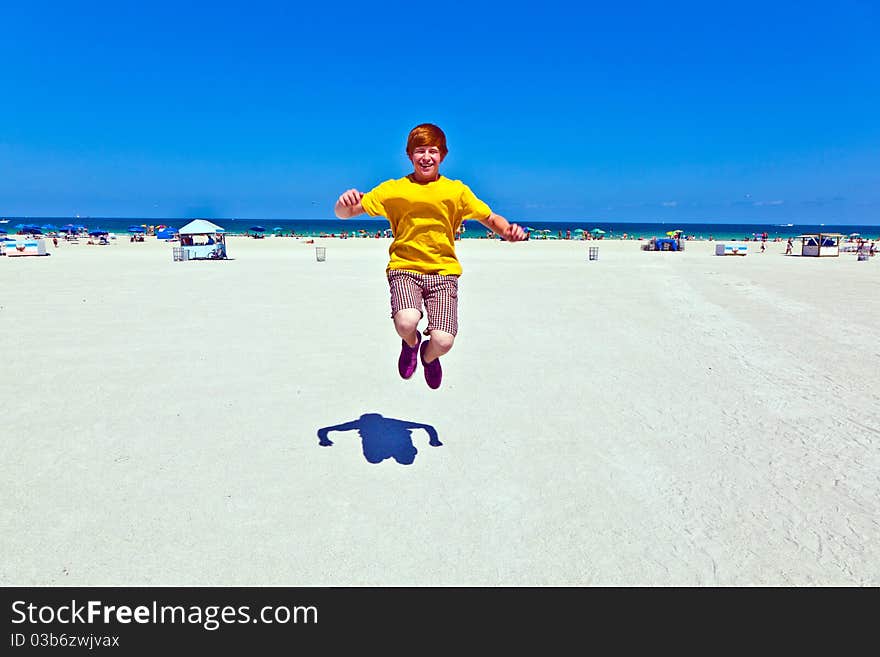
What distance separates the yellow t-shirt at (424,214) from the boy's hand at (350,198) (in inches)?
1.7

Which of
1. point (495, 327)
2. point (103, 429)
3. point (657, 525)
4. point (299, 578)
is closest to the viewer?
point (299, 578)

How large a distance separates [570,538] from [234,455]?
2.63 metres

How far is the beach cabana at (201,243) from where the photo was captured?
33.1 meters

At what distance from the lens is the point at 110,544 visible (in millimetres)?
3287

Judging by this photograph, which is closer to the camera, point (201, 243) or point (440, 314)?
point (440, 314)

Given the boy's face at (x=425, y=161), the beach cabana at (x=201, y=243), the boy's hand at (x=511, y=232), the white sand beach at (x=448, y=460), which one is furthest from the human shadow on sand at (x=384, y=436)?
the beach cabana at (x=201, y=243)

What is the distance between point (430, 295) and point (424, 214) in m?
0.58

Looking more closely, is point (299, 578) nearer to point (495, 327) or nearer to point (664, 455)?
point (664, 455)

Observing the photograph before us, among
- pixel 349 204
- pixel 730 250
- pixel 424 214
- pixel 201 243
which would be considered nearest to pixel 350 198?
pixel 349 204

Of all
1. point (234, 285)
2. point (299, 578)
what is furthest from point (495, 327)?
point (234, 285)

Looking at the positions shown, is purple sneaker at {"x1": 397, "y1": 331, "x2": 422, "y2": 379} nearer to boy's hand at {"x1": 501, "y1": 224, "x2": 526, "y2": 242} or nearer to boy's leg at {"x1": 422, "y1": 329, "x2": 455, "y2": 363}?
boy's leg at {"x1": 422, "y1": 329, "x2": 455, "y2": 363}

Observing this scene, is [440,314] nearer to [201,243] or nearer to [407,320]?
[407,320]

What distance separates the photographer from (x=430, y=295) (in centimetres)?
438

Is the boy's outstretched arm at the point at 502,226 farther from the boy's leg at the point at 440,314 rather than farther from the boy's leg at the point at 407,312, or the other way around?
the boy's leg at the point at 407,312
